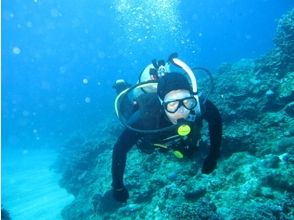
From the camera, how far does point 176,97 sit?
4.48m

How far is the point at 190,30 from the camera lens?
158 meters

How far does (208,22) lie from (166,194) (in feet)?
549

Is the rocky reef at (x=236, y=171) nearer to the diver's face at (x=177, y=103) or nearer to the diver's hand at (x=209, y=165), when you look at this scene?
the diver's hand at (x=209, y=165)

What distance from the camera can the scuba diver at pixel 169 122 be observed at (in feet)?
14.4

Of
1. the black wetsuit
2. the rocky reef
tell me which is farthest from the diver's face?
the rocky reef

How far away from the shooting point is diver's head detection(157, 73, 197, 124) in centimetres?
442

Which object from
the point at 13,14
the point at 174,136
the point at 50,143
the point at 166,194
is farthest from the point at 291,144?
the point at 13,14

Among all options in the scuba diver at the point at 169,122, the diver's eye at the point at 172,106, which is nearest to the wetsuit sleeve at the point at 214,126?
the scuba diver at the point at 169,122

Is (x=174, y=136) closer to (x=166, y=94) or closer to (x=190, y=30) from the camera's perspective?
(x=166, y=94)

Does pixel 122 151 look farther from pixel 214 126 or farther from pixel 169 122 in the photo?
pixel 214 126

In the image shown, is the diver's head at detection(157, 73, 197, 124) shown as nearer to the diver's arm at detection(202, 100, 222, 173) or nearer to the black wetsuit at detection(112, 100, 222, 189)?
the black wetsuit at detection(112, 100, 222, 189)

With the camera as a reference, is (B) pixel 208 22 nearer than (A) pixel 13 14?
No

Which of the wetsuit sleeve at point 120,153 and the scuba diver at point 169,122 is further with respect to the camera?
the wetsuit sleeve at point 120,153

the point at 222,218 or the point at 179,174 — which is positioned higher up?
the point at 179,174
